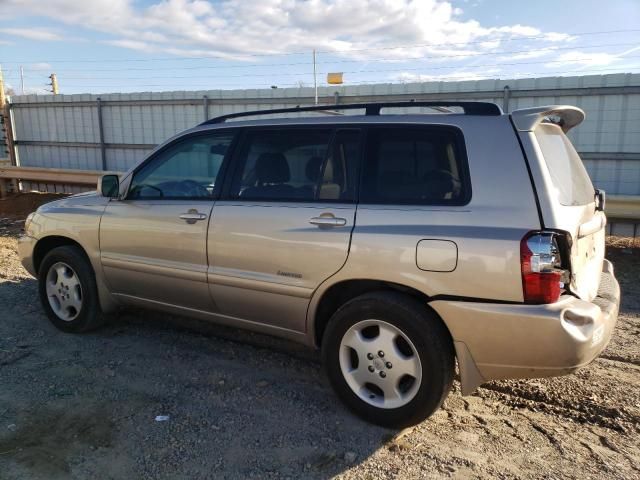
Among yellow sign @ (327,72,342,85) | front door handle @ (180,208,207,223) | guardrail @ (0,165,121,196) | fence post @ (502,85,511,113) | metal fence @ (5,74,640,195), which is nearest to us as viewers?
front door handle @ (180,208,207,223)

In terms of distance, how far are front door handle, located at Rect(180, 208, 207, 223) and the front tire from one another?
4.14 feet

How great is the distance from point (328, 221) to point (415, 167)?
62 cm

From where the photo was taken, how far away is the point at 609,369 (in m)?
4.02

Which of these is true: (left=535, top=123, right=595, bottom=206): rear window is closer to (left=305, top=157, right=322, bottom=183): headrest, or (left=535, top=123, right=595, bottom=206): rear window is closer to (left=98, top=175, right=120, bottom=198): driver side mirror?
(left=305, top=157, right=322, bottom=183): headrest

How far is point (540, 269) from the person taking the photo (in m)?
2.64

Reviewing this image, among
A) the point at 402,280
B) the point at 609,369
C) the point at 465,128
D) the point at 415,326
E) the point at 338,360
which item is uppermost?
the point at 465,128

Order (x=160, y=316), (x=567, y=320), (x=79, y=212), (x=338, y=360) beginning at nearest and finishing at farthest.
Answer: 1. (x=567, y=320)
2. (x=338, y=360)
3. (x=79, y=212)
4. (x=160, y=316)

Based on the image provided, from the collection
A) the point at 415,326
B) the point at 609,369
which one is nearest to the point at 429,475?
the point at 415,326

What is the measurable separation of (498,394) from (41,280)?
13.2ft

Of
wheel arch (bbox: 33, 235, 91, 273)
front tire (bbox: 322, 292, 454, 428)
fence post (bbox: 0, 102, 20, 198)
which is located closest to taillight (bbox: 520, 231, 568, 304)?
front tire (bbox: 322, 292, 454, 428)

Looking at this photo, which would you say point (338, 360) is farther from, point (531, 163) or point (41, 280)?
point (41, 280)

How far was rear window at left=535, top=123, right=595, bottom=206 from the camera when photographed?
2926 mm

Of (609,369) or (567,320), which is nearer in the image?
(567,320)

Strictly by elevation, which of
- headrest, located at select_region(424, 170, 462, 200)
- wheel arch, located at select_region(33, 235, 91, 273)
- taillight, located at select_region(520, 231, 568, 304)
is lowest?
wheel arch, located at select_region(33, 235, 91, 273)
